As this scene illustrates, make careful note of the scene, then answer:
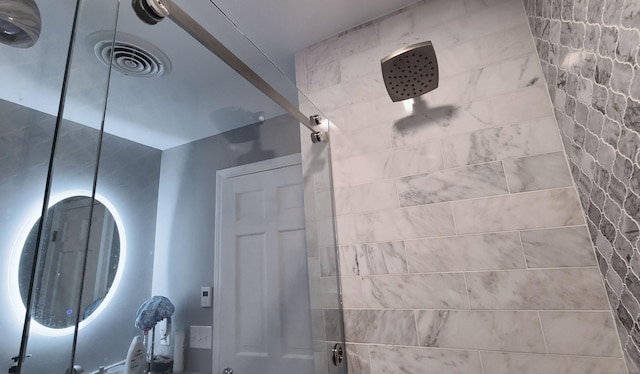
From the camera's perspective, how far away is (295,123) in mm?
1180

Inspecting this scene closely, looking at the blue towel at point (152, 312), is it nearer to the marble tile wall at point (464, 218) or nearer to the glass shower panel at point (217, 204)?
the glass shower panel at point (217, 204)

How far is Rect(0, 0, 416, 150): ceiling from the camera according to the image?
0.63 m

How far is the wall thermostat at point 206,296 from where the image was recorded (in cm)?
121

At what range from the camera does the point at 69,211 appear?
22.5 inches

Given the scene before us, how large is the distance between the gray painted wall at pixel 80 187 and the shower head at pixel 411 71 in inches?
33.5

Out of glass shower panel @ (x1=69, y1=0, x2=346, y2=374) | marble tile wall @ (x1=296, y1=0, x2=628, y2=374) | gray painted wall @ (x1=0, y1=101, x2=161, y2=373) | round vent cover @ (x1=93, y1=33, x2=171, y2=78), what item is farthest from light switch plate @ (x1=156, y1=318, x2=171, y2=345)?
round vent cover @ (x1=93, y1=33, x2=171, y2=78)

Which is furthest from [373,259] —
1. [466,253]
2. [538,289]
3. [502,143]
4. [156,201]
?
[156,201]

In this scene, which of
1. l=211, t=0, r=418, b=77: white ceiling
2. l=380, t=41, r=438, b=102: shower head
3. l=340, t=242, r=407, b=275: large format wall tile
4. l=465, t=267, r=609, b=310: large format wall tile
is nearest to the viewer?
l=465, t=267, r=609, b=310: large format wall tile

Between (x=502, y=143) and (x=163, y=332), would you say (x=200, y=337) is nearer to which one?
(x=163, y=332)

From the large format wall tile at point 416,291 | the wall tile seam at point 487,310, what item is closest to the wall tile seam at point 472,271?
the large format wall tile at point 416,291

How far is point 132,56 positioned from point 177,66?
0.92ft

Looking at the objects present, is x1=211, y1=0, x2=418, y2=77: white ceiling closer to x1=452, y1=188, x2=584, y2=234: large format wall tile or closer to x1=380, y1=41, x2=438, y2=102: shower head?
x1=380, y1=41, x2=438, y2=102: shower head

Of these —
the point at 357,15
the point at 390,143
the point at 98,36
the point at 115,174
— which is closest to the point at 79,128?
the point at 98,36

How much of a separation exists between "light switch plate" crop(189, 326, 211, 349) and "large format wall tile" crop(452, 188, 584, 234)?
1.11 metres
